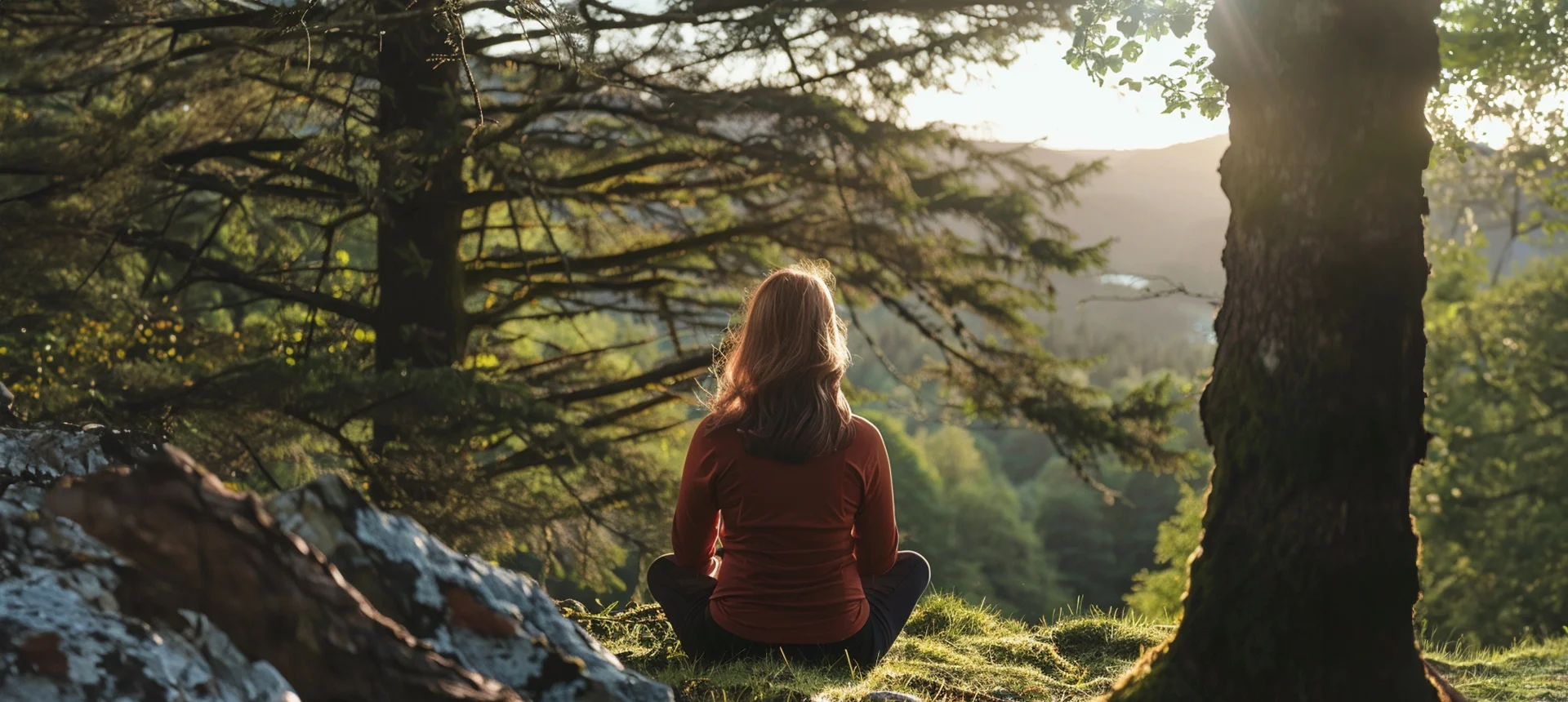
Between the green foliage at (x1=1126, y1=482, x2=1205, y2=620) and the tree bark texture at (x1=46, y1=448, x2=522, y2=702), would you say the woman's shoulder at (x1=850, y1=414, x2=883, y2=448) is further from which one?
the green foliage at (x1=1126, y1=482, x2=1205, y2=620)

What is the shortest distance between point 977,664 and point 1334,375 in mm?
1955

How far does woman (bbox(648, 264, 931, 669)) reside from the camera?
11.7 ft

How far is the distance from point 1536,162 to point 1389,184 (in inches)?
487

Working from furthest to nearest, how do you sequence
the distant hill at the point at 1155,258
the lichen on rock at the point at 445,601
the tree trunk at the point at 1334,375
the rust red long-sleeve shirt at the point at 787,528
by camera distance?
1. the distant hill at the point at 1155,258
2. the rust red long-sleeve shirt at the point at 787,528
3. the tree trunk at the point at 1334,375
4. the lichen on rock at the point at 445,601

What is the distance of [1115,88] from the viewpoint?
5.02 m

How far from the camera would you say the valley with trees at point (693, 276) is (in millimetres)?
3083

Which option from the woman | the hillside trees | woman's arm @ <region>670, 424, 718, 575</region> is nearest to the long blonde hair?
the woman

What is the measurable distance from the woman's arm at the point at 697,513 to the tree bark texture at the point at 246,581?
1611 millimetres

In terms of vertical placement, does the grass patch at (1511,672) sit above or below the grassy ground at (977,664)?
below

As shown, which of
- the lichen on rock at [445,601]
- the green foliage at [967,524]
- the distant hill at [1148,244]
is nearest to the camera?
the lichen on rock at [445,601]

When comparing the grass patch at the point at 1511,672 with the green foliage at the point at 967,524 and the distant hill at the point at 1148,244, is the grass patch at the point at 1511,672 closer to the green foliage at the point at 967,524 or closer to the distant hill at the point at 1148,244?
the distant hill at the point at 1148,244

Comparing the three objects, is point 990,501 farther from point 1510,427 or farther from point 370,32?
point 370,32

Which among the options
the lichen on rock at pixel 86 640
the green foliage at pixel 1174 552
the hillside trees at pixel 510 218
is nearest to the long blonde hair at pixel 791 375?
the lichen on rock at pixel 86 640

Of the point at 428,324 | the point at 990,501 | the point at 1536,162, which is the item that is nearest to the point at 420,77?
the point at 428,324
